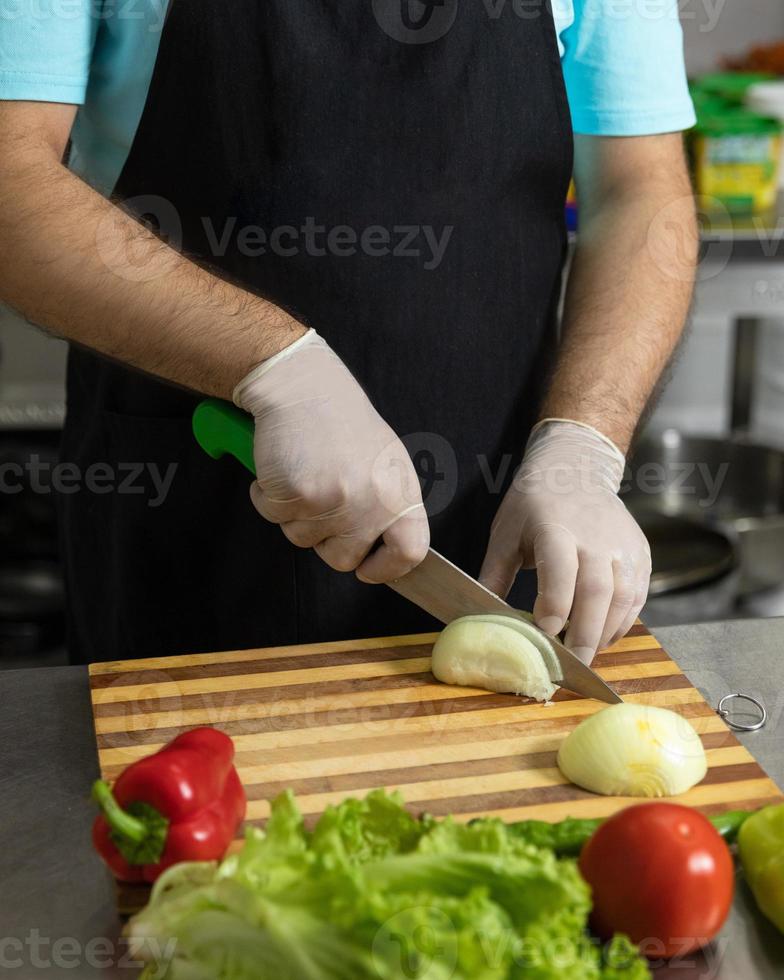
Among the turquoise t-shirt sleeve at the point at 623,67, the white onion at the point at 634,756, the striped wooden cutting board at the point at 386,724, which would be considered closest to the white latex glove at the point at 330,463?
the striped wooden cutting board at the point at 386,724

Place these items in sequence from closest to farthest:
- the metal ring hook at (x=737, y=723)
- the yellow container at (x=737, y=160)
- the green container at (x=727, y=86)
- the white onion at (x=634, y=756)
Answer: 1. the white onion at (x=634, y=756)
2. the metal ring hook at (x=737, y=723)
3. the yellow container at (x=737, y=160)
4. the green container at (x=727, y=86)

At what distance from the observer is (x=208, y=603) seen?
1.39m

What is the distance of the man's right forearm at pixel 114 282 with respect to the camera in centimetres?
111

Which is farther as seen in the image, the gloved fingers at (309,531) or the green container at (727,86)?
the green container at (727,86)

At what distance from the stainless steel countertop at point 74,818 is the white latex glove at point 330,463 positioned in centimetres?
27

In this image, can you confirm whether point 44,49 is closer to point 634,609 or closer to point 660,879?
point 634,609

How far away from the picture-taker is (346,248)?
1.28m

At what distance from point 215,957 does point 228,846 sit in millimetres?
A: 150

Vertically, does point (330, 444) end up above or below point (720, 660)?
above

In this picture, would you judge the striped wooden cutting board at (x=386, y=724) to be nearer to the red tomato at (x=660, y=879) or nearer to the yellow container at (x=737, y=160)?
the red tomato at (x=660, y=879)

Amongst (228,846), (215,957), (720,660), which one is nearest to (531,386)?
(720,660)

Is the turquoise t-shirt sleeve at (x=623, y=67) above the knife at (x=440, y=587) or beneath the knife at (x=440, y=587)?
above

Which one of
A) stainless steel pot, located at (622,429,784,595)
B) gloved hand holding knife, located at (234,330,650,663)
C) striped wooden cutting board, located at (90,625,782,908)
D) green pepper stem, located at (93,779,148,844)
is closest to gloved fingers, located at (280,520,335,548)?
gloved hand holding knife, located at (234,330,650,663)

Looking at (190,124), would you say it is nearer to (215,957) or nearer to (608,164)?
(608,164)
